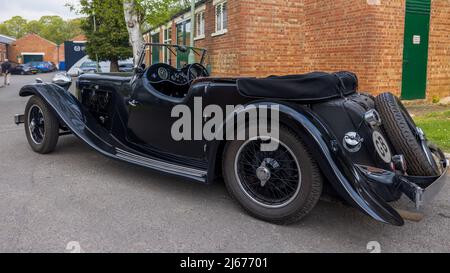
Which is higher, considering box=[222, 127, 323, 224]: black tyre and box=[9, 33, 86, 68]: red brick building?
box=[9, 33, 86, 68]: red brick building

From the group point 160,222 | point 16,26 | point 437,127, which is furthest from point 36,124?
point 16,26

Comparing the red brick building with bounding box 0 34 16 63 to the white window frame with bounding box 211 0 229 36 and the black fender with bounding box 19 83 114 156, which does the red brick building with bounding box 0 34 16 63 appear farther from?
the black fender with bounding box 19 83 114 156

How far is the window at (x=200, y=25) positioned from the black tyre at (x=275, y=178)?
12589 millimetres

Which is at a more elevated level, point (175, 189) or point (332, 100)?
point (332, 100)

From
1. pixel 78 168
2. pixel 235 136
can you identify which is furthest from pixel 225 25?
pixel 235 136

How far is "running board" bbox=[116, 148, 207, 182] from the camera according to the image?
139 inches

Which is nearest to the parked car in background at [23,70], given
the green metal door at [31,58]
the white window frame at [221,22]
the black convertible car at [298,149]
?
the green metal door at [31,58]

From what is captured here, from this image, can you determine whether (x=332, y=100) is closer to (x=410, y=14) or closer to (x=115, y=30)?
(x=410, y=14)

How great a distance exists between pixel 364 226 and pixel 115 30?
24.0 metres

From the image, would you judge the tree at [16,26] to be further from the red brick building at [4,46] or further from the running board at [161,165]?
the running board at [161,165]

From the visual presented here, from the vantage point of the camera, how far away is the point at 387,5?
9.34 meters

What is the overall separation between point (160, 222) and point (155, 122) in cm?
120

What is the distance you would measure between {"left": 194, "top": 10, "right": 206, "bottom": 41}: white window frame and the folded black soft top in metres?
12.4

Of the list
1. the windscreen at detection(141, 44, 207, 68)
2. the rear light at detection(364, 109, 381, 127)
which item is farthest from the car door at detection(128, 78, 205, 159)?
the rear light at detection(364, 109, 381, 127)
